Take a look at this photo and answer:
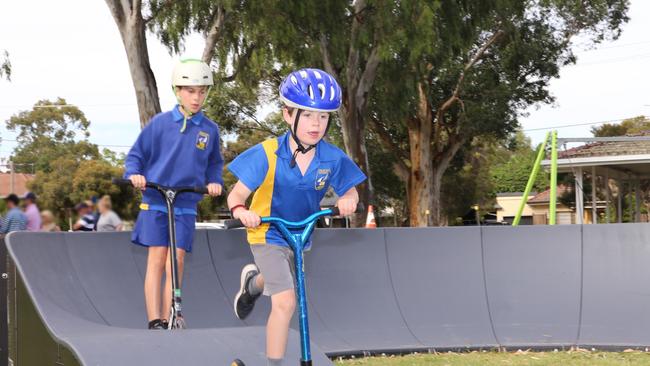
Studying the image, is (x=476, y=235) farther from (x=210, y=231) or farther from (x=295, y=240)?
(x=295, y=240)

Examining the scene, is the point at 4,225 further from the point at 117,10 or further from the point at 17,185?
the point at 117,10

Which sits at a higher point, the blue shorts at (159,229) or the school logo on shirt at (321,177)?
the school logo on shirt at (321,177)

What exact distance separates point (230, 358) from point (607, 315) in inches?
201

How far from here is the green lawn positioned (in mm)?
7668

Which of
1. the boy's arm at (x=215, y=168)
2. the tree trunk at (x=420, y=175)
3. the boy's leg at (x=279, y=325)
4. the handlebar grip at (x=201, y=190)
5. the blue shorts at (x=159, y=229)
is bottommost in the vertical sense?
the boy's leg at (x=279, y=325)

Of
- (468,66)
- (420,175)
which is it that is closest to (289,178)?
(420,175)

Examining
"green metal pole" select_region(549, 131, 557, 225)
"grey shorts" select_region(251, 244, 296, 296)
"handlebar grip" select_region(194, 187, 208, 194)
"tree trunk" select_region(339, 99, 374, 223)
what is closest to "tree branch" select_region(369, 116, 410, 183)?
"tree trunk" select_region(339, 99, 374, 223)

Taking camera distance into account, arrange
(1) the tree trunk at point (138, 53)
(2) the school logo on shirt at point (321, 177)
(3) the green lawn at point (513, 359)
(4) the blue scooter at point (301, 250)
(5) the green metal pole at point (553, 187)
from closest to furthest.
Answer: (4) the blue scooter at point (301, 250) → (2) the school logo on shirt at point (321, 177) → (3) the green lawn at point (513, 359) → (5) the green metal pole at point (553, 187) → (1) the tree trunk at point (138, 53)

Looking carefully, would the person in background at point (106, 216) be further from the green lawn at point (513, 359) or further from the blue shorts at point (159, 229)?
the green lawn at point (513, 359)

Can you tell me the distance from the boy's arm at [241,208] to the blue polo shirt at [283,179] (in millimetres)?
39

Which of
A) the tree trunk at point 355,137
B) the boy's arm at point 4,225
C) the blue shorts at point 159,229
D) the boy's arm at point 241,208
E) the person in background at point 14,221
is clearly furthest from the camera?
the tree trunk at point 355,137

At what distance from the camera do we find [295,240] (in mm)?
3938

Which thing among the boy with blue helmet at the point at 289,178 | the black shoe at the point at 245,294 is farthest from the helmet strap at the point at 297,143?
the black shoe at the point at 245,294

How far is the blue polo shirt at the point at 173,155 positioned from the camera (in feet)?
19.3
